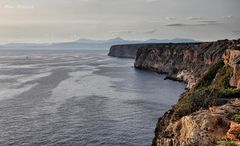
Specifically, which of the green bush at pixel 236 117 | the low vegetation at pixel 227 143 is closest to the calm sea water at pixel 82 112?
the green bush at pixel 236 117

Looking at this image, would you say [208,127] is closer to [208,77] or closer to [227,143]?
[227,143]

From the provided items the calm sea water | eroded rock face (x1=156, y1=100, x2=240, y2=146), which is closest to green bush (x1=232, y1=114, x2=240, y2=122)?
eroded rock face (x1=156, y1=100, x2=240, y2=146)

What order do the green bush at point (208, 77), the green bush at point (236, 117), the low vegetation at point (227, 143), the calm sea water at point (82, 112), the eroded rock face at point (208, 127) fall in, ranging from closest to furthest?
1. the low vegetation at point (227, 143)
2. the green bush at point (236, 117)
3. the eroded rock face at point (208, 127)
4. the calm sea water at point (82, 112)
5. the green bush at point (208, 77)

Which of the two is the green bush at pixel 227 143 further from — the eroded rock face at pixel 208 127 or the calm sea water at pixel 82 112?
the calm sea water at pixel 82 112

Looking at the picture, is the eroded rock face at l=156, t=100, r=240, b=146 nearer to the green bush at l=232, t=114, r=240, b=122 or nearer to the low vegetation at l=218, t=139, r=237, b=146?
the green bush at l=232, t=114, r=240, b=122

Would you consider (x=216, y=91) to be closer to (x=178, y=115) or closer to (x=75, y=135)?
(x=178, y=115)

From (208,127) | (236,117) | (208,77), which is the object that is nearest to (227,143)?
(236,117)

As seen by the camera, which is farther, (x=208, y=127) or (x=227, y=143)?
(x=208, y=127)

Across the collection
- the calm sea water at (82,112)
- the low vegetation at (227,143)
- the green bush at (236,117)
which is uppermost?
the green bush at (236,117)

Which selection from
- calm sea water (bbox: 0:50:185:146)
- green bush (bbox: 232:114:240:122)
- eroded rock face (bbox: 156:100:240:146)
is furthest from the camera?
calm sea water (bbox: 0:50:185:146)

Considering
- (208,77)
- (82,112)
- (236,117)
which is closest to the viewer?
(236,117)

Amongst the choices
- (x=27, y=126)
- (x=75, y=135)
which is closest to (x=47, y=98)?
(x=27, y=126)

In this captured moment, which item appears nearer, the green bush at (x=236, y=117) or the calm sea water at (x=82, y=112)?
the green bush at (x=236, y=117)
